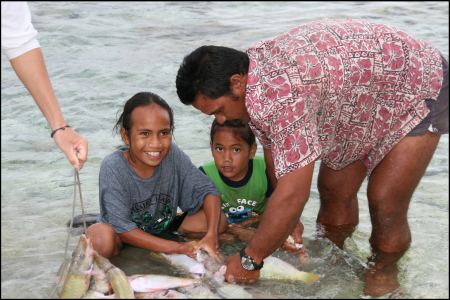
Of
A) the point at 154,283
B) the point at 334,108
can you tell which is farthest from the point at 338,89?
the point at 154,283

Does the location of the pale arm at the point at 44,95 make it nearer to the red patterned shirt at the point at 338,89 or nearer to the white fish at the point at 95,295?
the white fish at the point at 95,295

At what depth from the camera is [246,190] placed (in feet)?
16.8

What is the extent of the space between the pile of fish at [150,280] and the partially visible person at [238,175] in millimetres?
837

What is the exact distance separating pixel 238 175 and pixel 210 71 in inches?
63.0

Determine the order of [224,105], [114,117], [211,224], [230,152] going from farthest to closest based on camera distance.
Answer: [114,117] → [230,152] → [211,224] → [224,105]

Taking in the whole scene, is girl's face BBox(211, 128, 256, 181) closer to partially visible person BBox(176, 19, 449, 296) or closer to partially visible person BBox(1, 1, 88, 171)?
partially visible person BBox(176, 19, 449, 296)

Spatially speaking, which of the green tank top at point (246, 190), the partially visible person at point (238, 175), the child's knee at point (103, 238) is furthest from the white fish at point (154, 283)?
the green tank top at point (246, 190)

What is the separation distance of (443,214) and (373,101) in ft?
→ 5.53

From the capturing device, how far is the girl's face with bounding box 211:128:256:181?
4836 mm

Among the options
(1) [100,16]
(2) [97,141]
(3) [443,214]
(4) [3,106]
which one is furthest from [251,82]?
(1) [100,16]

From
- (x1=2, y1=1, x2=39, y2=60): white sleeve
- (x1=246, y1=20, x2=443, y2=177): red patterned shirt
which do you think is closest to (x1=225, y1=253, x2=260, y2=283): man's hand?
(x1=246, y1=20, x2=443, y2=177): red patterned shirt

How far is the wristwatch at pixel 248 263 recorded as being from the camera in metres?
3.79

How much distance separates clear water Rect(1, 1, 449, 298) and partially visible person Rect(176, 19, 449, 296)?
0.29 m

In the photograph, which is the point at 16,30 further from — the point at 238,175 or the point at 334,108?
the point at 238,175
